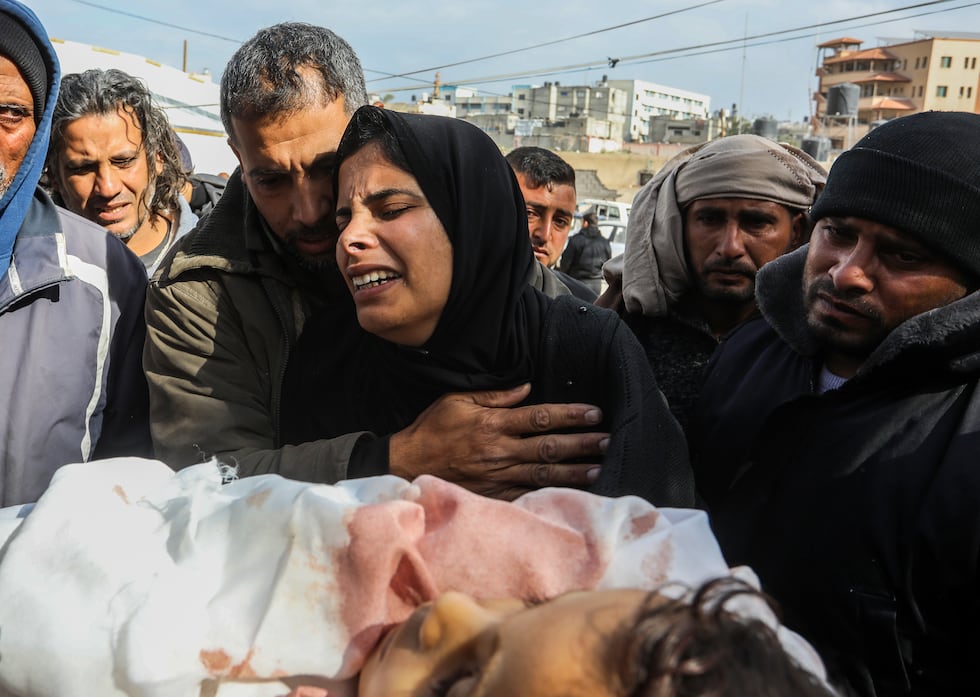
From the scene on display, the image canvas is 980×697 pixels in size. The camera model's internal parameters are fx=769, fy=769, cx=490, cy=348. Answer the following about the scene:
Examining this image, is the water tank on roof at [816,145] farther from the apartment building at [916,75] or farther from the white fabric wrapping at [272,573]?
Answer: the apartment building at [916,75]

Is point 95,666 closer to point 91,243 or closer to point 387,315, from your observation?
point 387,315

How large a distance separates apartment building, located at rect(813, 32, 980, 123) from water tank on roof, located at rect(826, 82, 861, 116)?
43440mm

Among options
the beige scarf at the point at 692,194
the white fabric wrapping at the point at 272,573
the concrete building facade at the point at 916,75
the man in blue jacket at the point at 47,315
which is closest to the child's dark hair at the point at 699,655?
the white fabric wrapping at the point at 272,573

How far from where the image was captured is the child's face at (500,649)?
0.84m

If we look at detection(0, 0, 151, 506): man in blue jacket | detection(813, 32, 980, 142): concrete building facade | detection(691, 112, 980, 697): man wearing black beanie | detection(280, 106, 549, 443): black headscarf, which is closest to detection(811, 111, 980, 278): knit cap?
detection(691, 112, 980, 697): man wearing black beanie

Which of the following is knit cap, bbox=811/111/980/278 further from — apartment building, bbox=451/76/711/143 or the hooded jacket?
apartment building, bbox=451/76/711/143

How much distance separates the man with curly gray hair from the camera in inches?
147

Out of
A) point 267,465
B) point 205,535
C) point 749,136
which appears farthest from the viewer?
point 749,136

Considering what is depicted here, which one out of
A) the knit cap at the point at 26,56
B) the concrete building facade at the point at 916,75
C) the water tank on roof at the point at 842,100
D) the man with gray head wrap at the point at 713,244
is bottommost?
the man with gray head wrap at the point at 713,244

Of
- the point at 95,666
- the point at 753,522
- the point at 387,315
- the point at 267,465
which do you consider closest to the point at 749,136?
the point at 753,522

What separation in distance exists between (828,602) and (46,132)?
7.80 feet

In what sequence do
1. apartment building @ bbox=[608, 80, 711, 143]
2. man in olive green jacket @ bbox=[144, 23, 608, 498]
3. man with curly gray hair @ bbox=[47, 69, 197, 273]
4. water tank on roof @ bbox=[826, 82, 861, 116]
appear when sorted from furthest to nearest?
apartment building @ bbox=[608, 80, 711, 143] → water tank on roof @ bbox=[826, 82, 861, 116] → man with curly gray hair @ bbox=[47, 69, 197, 273] → man in olive green jacket @ bbox=[144, 23, 608, 498]

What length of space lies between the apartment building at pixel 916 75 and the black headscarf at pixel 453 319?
67477mm

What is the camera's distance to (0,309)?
1952mm
